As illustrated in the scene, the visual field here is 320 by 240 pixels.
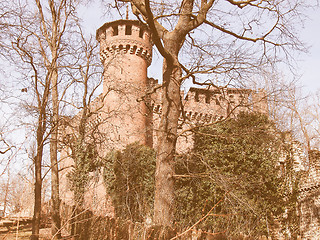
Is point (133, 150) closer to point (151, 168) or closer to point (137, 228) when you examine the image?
point (151, 168)

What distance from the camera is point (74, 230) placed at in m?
5.56

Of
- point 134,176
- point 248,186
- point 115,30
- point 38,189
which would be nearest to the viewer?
point 38,189

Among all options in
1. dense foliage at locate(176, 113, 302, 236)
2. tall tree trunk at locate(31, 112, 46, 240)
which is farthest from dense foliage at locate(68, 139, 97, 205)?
dense foliage at locate(176, 113, 302, 236)

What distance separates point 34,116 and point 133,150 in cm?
746

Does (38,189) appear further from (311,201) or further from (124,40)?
(124,40)

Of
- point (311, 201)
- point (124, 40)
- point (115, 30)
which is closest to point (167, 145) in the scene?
point (311, 201)

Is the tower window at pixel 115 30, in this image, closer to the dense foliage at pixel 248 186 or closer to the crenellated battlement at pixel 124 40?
the crenellated battlement at pixel 124 40

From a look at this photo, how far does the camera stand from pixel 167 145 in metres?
6.62

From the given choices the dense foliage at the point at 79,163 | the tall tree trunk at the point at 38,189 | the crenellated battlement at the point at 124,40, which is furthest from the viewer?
the crenellated battlement at the point at 124,40

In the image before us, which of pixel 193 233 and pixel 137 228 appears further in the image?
pixel 137 228

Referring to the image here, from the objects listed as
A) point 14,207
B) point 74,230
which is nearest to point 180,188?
point 74,230

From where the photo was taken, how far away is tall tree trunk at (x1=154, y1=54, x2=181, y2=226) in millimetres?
6137

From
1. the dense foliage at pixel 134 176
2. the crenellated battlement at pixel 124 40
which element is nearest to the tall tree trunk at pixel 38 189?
the dense foliage at pixel 134 176

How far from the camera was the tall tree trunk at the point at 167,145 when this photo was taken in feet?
20.1
